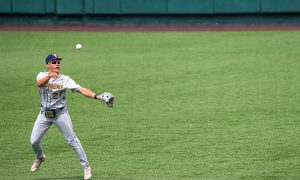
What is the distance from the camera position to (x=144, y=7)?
2564cm

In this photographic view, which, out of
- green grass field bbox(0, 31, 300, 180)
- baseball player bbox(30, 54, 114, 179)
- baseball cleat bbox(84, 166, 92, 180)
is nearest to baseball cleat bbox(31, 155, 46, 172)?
green grass field bbox(0, 31, 300, 180)

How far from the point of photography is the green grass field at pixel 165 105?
11078mm

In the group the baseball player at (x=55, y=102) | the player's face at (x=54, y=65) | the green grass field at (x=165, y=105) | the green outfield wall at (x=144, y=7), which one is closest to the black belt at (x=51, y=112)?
the baseball player at (x=55, y=102)

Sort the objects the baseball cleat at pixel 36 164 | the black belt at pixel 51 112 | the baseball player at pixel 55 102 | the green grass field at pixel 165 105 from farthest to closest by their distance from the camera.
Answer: the green grass field at pixel 165 105
the baseball cleat at pixel 36 164
the black belt at pixel 51 112
the baseball player at pixel 55 102

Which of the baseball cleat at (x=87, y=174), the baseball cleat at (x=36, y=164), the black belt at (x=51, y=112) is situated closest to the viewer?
the black belt at (x=51, y=112)

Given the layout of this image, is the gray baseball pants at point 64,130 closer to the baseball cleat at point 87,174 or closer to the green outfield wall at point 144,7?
the baseball cleat at point 87,174

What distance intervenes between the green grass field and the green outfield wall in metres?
1.40

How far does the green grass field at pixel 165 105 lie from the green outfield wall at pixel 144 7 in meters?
1.40

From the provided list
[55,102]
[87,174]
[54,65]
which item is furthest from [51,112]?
[87,174]

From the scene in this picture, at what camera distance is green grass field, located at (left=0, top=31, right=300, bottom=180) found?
1108 cm

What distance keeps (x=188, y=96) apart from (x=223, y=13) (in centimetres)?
981

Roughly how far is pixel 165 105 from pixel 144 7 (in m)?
10.5

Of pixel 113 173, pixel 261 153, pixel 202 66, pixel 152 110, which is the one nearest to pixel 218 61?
pixel 202 66

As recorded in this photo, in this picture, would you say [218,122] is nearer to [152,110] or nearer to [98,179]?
[152,110]
